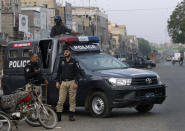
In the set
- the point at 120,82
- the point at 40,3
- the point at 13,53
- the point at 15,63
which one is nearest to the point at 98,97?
the point at 120,82

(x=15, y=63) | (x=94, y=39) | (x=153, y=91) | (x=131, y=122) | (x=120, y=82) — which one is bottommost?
(x=131, y=122)

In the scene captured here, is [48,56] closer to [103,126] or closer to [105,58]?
[105,58]

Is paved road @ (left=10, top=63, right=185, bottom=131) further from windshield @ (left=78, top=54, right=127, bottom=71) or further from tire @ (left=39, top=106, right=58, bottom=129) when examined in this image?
windshield @ (left=78, top=54, right=127, bottom=71)

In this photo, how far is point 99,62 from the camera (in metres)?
13.2

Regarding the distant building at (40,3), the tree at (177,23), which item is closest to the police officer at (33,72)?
the distant building at (40,3)

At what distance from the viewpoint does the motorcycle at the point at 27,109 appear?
1034 centimetres

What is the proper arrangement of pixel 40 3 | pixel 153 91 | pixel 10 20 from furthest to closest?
pixel 40 3 < pixel 10 20 < pixel 153 91

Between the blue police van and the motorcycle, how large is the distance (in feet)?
6.16

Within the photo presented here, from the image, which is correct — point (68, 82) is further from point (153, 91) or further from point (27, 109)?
point (153, 91)

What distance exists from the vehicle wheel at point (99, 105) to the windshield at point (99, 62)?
81 centimetres

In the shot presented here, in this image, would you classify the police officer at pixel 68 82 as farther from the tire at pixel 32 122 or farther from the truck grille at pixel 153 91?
the truck grille at pixel 153 91

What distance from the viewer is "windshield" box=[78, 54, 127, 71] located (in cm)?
1288

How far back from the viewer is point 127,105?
12.0 m

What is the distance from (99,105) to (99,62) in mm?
1407
